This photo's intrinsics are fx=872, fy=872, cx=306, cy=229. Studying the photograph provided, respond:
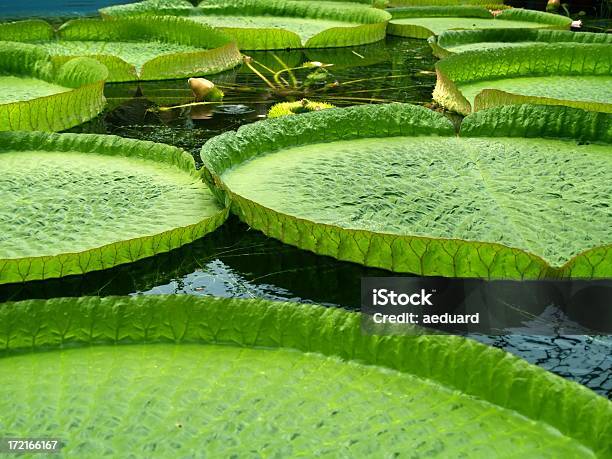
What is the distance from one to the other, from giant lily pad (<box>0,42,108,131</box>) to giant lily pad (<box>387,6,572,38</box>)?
2237 millimetres

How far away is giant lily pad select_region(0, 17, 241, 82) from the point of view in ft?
12.3

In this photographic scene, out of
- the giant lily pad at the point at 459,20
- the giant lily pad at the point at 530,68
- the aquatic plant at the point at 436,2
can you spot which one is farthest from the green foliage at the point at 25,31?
the aquatic plant at the point at 436,2

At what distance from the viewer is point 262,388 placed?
50.3 inches

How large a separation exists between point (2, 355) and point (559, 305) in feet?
3.27

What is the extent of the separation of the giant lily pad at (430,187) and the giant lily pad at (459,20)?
2.43 meters

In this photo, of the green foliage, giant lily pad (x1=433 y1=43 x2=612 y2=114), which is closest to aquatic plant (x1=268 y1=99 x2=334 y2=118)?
giant lily pad (x1=433 y1=43 x2=612 y2=114)

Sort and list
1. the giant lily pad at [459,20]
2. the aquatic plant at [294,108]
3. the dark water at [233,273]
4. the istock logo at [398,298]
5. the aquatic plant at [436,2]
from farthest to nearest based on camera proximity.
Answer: the aquatic plant at [436,2] < the giant lily pad at [459,20] < the aquatic plant at [294,108] < the istock logo at [398,298] < the dark water at [233,273]

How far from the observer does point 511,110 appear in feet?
8.41

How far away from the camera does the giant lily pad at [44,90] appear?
2.84 metres

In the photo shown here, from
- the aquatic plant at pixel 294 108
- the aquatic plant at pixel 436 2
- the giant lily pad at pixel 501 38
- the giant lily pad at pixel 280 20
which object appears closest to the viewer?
the aquatic plant at pixel 294 108
